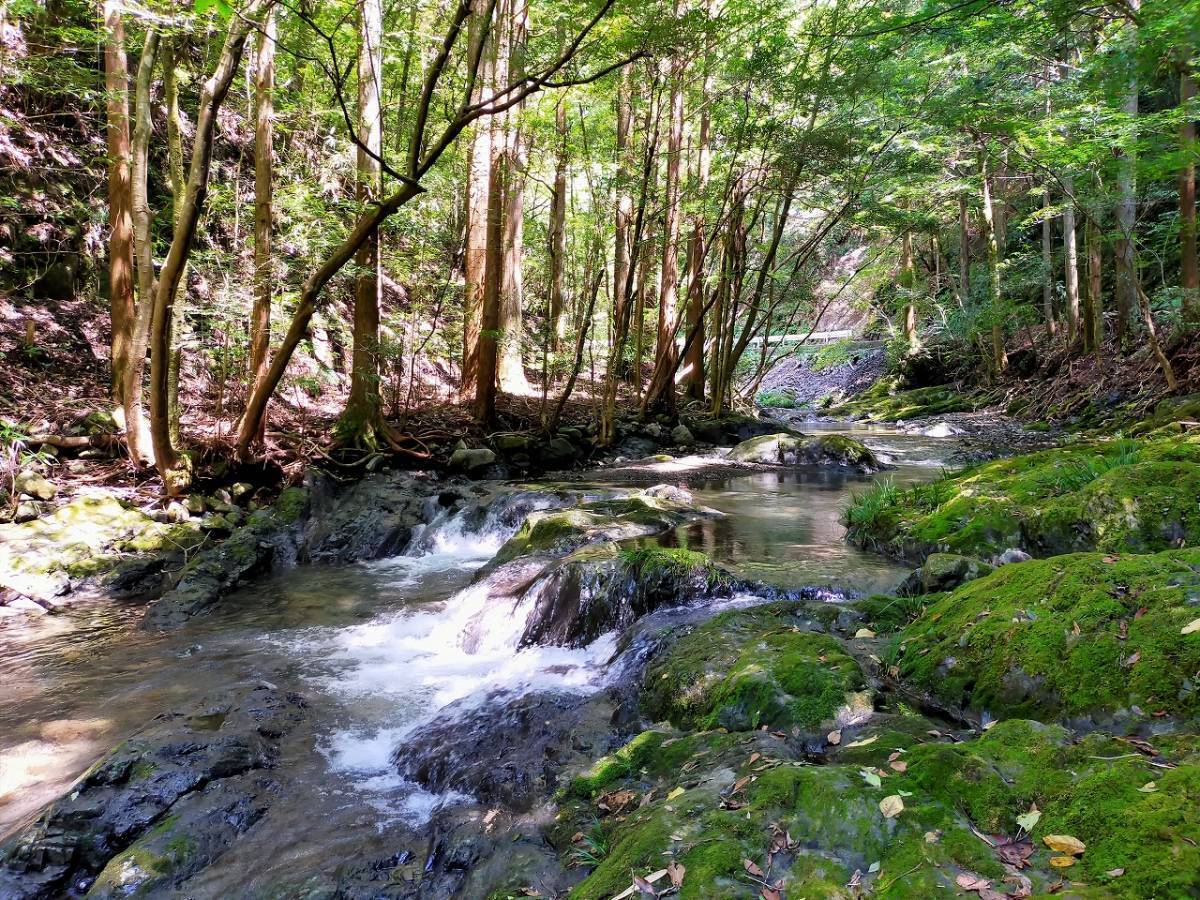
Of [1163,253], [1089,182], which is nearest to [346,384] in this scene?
[1089,182]

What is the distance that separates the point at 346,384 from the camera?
14.0 m

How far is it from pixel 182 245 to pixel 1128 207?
15.1m

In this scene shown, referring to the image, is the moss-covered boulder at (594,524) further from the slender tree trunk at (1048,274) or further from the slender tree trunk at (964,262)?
the slender tree trunk at (964,262)

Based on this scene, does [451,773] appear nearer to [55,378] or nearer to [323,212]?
[323,212]

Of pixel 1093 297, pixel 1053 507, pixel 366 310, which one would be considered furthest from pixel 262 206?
pixel 1093 297

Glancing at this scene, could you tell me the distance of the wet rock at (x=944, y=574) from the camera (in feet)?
16.3

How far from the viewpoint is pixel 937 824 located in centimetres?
213

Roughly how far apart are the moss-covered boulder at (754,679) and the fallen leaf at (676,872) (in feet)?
4.06

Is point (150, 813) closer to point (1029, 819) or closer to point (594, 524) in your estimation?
point (1029, 819)

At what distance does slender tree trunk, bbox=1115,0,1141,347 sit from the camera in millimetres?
10133

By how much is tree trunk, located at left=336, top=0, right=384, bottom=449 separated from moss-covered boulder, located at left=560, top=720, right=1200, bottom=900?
842 cm

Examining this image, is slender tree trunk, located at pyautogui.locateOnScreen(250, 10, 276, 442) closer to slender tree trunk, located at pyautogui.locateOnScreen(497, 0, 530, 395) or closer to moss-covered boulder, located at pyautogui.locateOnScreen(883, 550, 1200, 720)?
slender tree trunk, located at pyautogui.locateOnScreen(497, 0, 530, 395)

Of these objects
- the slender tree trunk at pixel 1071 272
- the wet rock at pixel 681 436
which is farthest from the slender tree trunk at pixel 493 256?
the slender tree trunk at pixel 1071 272

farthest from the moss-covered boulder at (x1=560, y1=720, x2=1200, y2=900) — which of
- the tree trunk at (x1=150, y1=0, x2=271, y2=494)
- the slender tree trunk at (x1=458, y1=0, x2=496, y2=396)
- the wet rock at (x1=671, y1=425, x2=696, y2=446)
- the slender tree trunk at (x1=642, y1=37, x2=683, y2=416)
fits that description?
the wet rock at (x1=671, y1=425, x2=696, y2=446)
